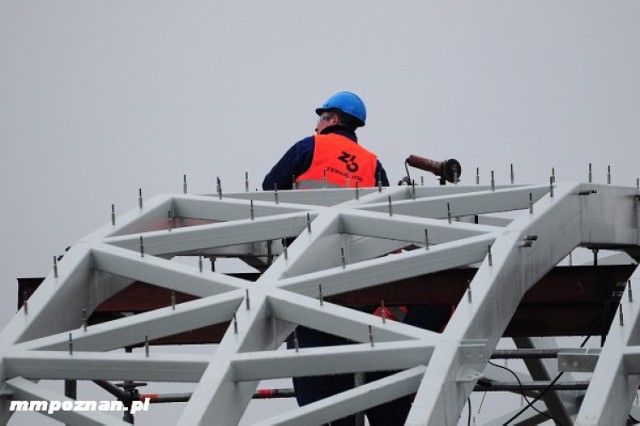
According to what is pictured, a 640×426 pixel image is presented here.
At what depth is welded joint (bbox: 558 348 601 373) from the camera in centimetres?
1560

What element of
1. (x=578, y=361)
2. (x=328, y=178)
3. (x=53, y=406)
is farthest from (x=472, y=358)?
(x=328, y=178)

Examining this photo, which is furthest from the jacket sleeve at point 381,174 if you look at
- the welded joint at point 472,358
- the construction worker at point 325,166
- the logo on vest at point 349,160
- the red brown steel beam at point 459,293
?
the welded joint at point 472,358

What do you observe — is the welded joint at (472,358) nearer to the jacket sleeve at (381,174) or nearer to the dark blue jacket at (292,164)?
the dark blue jacket at (292,164)

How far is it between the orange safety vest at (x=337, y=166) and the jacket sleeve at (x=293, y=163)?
0.20 feet

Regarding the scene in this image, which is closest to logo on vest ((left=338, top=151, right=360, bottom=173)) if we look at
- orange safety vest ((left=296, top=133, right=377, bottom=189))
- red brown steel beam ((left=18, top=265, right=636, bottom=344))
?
orange safety vest ((left=296, top=133, right=377, bottom=189))

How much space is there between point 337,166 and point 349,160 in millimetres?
199

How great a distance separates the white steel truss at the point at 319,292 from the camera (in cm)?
1512

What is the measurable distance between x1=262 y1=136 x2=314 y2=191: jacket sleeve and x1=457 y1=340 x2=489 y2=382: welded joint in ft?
18.5

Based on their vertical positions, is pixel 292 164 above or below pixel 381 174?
above

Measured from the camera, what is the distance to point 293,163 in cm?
2048

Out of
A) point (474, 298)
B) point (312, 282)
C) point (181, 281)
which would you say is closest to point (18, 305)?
point (181, 281)

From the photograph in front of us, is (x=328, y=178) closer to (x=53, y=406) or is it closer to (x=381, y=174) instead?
(x=381, y=174)

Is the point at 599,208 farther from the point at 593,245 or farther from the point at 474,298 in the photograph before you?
the point at 474,298

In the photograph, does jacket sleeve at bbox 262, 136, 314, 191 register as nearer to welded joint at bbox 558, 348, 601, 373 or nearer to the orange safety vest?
the orange safety vest
